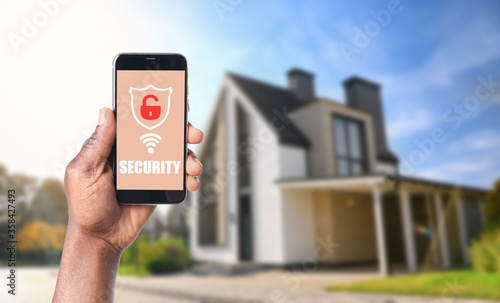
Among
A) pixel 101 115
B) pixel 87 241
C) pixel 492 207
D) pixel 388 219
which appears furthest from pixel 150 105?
pixel 388 219

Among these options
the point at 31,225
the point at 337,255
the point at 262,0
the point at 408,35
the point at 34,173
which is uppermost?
the point at 408,35

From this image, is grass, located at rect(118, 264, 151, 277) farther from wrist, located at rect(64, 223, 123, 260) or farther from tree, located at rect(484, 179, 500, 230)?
wrist, located at rect(64, 223, 123, 260)

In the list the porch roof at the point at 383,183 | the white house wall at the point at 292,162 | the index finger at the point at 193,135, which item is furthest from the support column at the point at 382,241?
the index finger at the point at 193,135

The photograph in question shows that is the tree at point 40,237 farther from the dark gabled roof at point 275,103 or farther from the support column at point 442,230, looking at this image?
the support column at point 442,230

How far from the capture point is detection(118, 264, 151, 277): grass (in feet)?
34.8

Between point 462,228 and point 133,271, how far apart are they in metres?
9.41

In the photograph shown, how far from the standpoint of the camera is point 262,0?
13.5 meters

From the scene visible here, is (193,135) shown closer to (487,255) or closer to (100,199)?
(100,199)

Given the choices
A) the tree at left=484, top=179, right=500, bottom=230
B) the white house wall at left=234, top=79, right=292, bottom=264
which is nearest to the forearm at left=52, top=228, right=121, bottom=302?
the tree at left=484, top=179, right=500, bottom=230

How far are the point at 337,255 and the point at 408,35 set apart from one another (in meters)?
14.1

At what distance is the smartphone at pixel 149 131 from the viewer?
43.5 inches

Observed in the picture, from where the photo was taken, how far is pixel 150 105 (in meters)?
1.16

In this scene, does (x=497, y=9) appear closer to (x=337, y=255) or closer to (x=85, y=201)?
(x=337, y=255)

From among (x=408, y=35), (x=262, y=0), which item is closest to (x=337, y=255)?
(x=262, y=0)
